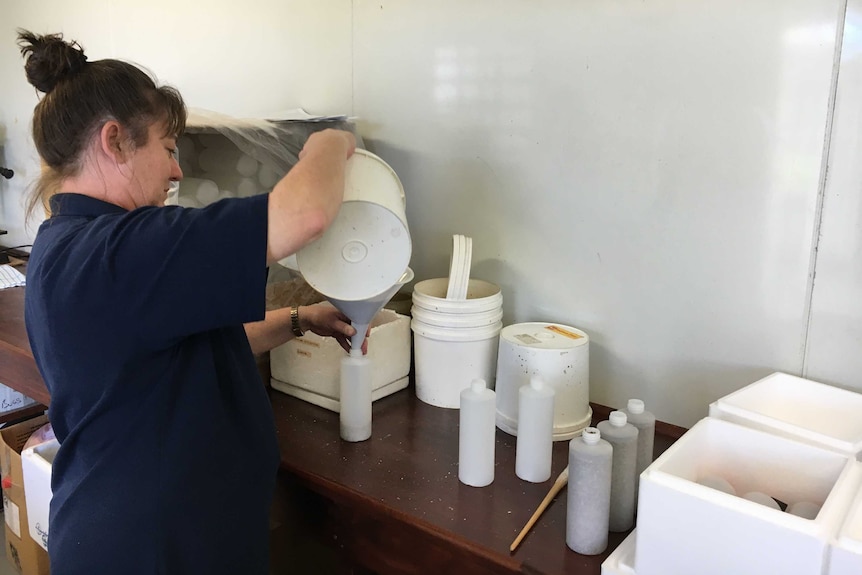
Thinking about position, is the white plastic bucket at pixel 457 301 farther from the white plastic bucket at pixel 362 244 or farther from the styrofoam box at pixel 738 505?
the styrofoam box at pixel 738 505

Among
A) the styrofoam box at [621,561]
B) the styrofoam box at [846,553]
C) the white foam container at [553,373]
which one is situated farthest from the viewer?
the white foam container at [553,373]

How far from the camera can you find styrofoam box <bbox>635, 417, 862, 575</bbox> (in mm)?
827

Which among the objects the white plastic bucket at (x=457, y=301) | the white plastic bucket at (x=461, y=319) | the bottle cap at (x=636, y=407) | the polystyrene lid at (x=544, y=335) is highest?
the white plastic bucket at (x=457, y=301)

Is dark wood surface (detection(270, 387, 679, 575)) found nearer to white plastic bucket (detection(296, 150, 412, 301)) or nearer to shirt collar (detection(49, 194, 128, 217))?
white plastic bucket (detection(296, 150, 412, 301))

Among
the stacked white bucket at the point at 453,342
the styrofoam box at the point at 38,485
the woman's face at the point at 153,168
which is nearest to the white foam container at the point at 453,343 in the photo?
the stacked white bucket at the point at 453,342

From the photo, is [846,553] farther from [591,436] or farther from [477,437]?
[477,437]

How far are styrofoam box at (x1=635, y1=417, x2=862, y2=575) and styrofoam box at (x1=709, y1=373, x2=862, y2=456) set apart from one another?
44 mm

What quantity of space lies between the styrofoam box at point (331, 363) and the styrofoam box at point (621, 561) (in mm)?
696

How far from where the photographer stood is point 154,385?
1011 millimetres

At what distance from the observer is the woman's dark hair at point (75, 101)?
3.29ft

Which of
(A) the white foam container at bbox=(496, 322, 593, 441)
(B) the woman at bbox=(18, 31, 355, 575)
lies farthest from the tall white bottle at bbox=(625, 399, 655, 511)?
(B) the woman at bbox=(18, 31, 355, 575)

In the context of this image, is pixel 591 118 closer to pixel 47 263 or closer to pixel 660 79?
pixel 660 79

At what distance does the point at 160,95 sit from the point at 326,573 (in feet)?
4.29

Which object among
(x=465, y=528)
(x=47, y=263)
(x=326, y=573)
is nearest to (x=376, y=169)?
(x=47, y=263)
